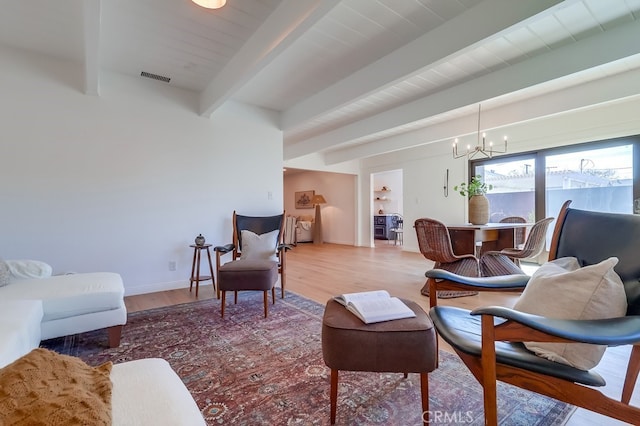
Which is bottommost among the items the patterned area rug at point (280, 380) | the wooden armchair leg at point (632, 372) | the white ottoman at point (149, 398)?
the patterned area rug at point (280, 380)

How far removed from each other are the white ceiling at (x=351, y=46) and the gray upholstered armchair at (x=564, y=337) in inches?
57.7

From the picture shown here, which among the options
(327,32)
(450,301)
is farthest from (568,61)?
(450,301)

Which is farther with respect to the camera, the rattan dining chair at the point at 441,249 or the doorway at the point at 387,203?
the doorway at the point at 387,203

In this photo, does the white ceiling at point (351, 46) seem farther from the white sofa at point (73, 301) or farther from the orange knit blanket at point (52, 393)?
the orange knit blanket at point (52, 393)

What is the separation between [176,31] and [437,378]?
327 centimetres

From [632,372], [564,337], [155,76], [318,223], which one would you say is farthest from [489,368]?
[318,223]

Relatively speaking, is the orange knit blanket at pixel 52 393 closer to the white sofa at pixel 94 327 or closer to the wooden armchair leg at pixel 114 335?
the white sofa at pixel 94 327

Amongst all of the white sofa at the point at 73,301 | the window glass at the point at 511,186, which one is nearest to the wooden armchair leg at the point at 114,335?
the white sofa at the point at 73,301

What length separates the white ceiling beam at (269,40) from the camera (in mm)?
1908

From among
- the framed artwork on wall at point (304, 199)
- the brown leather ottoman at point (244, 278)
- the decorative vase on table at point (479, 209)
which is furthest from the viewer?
the framed artwork on wall at point (304, 199)

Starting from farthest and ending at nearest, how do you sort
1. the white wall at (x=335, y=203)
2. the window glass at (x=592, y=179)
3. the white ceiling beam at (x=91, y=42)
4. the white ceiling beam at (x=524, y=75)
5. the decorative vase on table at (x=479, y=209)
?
the white wall at (x=335, y=203) < the window glass at (x=592, y=179) < the decorative vase on table at (x=479, y=209) < the white ceiling beam at (x=524, y=75) < the white ceiling beam at (x=91, y=42)

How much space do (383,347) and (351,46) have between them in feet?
8.31

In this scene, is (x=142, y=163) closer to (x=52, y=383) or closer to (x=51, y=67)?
(x=51, y=67)

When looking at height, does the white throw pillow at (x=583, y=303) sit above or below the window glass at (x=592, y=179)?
below
